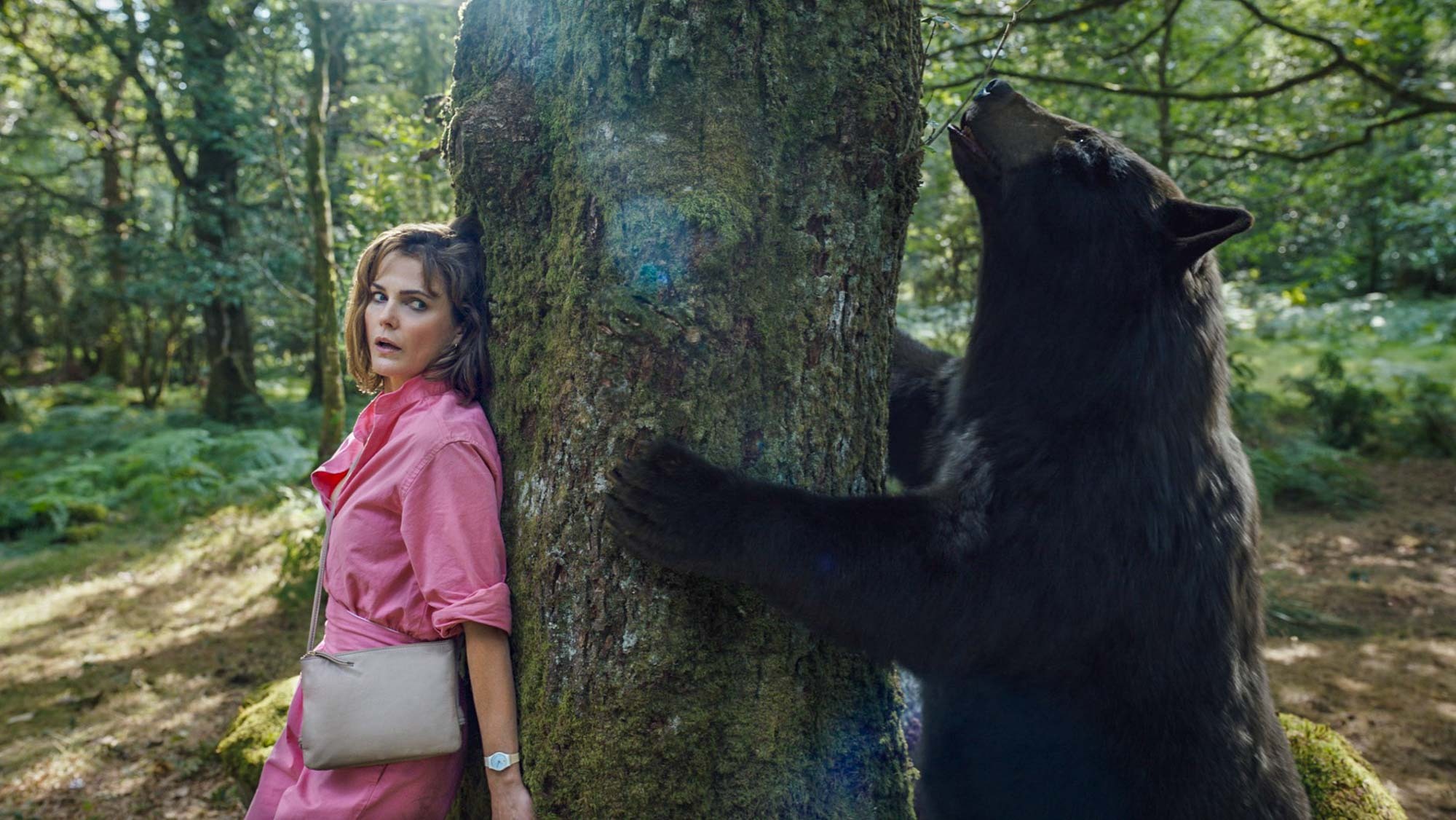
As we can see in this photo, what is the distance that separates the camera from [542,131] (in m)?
2.03

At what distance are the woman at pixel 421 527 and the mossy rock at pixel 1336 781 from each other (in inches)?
113

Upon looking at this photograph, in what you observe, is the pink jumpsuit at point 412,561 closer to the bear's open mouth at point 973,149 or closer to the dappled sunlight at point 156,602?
the bear's open mouth at point 973,149

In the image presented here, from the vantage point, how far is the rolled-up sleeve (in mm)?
1908

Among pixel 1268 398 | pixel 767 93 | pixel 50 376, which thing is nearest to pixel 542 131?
pixel 767 93

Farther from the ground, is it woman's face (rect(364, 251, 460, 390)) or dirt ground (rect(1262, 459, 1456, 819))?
woman's face (rect(364, 251, 460, 390))

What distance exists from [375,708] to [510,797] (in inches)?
14.5

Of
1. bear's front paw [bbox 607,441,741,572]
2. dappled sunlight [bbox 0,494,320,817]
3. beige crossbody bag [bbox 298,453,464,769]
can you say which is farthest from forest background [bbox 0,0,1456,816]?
beige crossbody bag [bbox 298,453,464,769]

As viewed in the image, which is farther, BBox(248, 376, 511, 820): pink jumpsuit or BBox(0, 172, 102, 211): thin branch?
BBox(0, 172, 102, 211): thin branch

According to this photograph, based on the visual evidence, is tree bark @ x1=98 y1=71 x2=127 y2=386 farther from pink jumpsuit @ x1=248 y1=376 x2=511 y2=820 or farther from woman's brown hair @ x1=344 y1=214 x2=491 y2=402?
pink jumpsuit @ x1=248 y1=376 x2=511 y2=820

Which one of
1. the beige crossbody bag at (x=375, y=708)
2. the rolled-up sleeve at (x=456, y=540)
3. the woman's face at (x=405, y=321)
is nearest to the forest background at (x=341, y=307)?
the woman's face at (x=405, y=321)

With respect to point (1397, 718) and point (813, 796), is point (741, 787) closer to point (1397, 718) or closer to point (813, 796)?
point (813, 796)

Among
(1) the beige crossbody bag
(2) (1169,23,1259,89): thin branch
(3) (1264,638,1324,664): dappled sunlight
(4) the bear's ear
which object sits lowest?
(3) (1264,638,1324,664): dappled sunlight

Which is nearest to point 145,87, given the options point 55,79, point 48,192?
point 55,79

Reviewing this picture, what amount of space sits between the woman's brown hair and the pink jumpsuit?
0.08 metres
